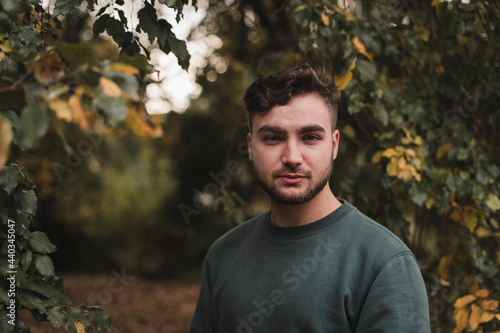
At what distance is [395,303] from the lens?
143 cm

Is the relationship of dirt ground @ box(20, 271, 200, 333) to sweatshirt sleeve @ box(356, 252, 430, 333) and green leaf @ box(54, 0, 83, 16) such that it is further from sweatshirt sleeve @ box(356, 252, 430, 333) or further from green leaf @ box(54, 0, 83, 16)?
sweatshirt sleeve @ box(356, 252, 430, 333)

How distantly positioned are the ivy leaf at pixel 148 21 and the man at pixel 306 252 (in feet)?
1.47

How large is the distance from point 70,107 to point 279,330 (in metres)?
1.14

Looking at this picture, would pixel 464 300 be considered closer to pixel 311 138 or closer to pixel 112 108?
pixel 311 138

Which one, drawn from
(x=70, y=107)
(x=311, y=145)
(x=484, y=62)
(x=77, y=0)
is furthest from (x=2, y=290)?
(x=484, y=62)

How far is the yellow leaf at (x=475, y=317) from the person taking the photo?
208 centimetres

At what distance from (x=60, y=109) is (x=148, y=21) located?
1.00 meters

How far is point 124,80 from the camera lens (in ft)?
2.65

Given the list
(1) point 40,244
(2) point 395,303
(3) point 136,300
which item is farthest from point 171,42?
(3) point 136,300

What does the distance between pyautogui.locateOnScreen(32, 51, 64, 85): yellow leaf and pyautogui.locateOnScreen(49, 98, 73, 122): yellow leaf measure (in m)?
0.15

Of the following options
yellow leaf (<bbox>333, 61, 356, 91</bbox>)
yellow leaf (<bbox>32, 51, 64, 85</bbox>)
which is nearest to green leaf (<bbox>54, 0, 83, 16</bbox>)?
yellow leaf (<bbox>32, 51, 64, 85</bbox>)

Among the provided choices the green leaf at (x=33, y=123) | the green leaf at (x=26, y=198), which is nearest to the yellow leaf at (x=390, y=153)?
the green leaf at (x=26, y=198)

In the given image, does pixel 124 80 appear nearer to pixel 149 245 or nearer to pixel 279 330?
pixel 279 330

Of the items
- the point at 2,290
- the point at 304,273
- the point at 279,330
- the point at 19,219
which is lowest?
the point at 279,330
